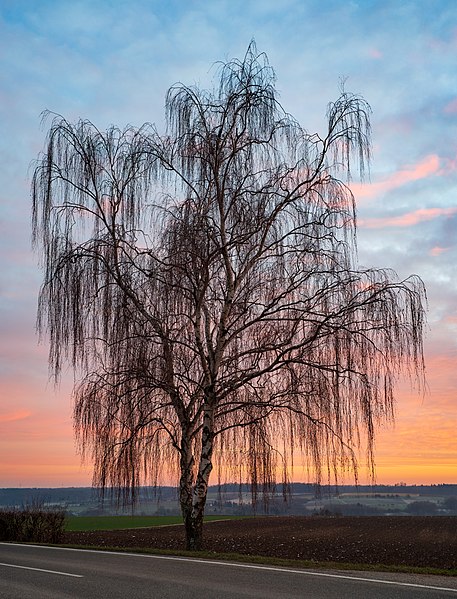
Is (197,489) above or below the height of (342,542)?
above

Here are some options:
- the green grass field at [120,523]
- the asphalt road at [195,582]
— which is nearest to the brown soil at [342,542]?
the green grass field at [120,523]

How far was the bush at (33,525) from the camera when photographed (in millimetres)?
26094

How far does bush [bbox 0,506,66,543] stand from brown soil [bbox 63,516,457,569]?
2.48 m

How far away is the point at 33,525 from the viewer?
85.9 ft

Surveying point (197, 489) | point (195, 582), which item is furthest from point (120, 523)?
point (195, 582)

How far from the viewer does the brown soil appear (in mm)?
24125

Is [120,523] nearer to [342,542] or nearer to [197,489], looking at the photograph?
[342,542]

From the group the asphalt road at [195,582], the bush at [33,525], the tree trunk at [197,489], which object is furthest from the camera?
the bush at [33,525]

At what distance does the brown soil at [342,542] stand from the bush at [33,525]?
2.48m

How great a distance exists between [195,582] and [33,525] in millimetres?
16658

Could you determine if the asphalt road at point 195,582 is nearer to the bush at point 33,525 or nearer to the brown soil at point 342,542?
the brown soil at point 342,542

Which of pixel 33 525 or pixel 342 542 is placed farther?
pixel 342 542

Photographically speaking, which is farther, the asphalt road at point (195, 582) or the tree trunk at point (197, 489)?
the tree trunk at point (197, 489)

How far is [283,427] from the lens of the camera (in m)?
18.1
